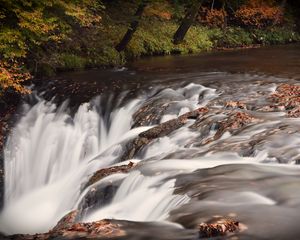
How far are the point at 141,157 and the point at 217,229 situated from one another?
4.16m

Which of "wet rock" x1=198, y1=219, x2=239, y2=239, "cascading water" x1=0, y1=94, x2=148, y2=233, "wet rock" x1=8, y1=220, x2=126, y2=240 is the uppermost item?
"wet rock" x1=198, y1=219, x2=239, y2=239

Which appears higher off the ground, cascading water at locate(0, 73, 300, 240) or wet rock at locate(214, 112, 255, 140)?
wet rock at locate(214, 112, 255, 140)

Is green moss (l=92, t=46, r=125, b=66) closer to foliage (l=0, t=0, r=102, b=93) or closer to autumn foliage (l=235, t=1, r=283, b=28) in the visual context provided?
foliage (l=0, t=0, r=102, b=93)

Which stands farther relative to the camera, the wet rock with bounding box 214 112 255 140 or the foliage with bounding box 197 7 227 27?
the foliage with bounding box 197 7 227 27

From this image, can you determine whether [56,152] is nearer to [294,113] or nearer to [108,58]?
[294,113]

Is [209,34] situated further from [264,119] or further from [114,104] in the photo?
[264,119]

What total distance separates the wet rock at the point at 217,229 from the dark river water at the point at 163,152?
0.12 metres

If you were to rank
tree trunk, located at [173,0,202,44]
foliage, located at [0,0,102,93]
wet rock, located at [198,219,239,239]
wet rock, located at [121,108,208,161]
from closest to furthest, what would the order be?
wet rock, located at [198,219,239,239] < wet rock, located at [121,108,208,161] < foliage, located at [0,0,102,93] < tree trunk, located at [173,0,202,44]

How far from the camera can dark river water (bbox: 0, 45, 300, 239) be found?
466 centimetres

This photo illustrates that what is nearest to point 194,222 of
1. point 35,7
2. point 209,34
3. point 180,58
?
point 35,7

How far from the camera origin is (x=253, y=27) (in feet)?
90.0

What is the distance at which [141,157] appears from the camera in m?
8.02

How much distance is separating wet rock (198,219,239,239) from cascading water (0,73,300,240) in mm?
475

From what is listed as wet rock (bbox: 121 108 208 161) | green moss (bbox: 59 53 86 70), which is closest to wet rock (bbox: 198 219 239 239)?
wet rock (bbox: 121 108 208 161)
